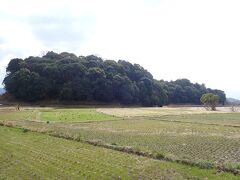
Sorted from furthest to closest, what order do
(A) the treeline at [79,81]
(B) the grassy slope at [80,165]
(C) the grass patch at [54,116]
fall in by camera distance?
(A) the treeline at [79,81]
(C) the grass patch at [54,116]
(B) the grassy slope at [80,165]

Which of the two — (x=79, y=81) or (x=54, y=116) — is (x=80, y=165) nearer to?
(x=54, y=116)

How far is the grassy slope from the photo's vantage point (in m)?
11.6

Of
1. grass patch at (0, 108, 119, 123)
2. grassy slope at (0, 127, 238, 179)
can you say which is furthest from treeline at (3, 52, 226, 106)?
grassy slope at (0, 127, 238, 179)

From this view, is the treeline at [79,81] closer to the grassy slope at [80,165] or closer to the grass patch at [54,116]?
the grass patch at [54,116]

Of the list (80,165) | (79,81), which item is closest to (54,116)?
(80,165)

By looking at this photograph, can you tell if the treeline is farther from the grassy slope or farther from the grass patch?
the grassy slope

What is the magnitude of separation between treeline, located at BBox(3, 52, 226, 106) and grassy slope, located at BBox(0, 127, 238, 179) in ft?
209

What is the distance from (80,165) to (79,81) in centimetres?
7107

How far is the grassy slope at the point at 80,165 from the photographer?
11.6 m

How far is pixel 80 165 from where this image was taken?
1316 cm

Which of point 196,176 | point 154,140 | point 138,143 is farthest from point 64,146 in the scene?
point 196,176

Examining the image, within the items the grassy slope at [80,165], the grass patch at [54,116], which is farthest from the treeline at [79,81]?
the grassy slope at [80,165]

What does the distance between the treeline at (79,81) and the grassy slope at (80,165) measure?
63.7m

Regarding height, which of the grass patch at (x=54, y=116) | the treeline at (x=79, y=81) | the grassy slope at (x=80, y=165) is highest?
the treeline at (x=79, y=81)
